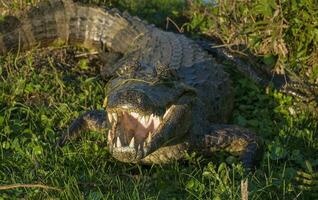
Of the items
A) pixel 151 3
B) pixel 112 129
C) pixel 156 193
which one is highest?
pixel 151 3

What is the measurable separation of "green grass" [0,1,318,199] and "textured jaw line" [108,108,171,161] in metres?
0.21

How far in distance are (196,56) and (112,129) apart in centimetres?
201

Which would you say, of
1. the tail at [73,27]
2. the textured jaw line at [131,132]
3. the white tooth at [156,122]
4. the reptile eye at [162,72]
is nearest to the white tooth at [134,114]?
the textured jaw line at [131,132]

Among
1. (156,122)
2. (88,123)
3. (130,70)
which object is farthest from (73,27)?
(156,122)

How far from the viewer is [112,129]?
422 centimetres

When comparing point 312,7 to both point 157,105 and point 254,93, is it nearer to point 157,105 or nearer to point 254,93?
point 254,93

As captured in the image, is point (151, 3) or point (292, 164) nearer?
point (292, 164)

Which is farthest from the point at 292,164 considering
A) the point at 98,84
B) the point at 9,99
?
the point at 9,99

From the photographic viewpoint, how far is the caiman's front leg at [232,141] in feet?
15.8

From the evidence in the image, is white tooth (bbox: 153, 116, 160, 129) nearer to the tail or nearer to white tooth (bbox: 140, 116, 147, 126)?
white tooth (bbox: 140, 116, 147, 126)

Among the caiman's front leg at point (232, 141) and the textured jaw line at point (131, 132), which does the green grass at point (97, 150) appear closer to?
the caiman's front leg at point (232, 141)

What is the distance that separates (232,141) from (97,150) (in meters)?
1.07

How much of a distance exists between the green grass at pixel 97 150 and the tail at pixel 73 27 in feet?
0.94

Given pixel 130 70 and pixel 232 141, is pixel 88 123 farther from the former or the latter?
pixel 232 141
